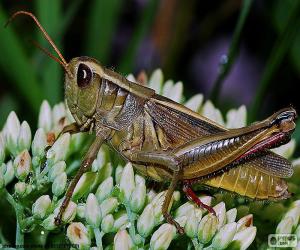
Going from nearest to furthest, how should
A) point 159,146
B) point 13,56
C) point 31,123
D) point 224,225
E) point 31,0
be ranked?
point 224,225
point 159,146
point 13,56
point 31,123
point 31,0

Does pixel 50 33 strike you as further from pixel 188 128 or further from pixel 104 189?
pixel 104 189

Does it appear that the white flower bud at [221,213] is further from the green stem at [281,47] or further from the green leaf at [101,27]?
the green leaf at [101,27]

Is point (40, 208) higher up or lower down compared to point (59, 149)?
lower down

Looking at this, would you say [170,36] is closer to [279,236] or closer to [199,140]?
[199,140]

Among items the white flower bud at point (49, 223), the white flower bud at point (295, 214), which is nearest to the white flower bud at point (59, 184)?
the white flower bud at point (49, 223)

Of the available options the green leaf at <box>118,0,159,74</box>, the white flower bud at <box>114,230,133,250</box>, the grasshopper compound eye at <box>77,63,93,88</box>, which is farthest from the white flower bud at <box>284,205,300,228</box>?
the green leaf at <box>118,0,159,74</box>

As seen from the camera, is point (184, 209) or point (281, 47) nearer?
point (184, 209)

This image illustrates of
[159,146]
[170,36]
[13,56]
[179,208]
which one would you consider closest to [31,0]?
[170,36]

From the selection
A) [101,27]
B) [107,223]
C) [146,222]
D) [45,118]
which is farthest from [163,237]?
[101,27]
